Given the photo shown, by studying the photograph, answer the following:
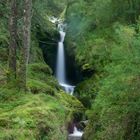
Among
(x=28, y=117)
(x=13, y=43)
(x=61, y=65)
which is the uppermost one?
(x=13, y=43)

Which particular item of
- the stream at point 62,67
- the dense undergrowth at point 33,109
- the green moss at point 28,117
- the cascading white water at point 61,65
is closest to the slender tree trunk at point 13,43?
the dense undergrowth at point 33,109

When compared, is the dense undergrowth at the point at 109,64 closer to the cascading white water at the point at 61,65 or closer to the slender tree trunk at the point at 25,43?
the cascading white water at the point at 61,65

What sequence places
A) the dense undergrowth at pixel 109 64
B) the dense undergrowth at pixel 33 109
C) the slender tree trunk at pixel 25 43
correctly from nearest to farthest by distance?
the dense undergrowth at pixel 33 109
the dense undergrowth at pixel 109 64
the slender tree trunk at pixel 25 43

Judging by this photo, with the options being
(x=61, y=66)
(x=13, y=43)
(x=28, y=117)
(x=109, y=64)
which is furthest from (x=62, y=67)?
(x=28, y=117)

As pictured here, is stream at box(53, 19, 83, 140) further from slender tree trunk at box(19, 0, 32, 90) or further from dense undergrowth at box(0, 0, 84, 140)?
slender tree trunk at box(19, 0, 32, 90)

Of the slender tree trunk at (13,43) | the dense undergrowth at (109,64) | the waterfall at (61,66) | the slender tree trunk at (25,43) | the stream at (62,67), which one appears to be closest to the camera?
the dense undergrowth at (109,64)

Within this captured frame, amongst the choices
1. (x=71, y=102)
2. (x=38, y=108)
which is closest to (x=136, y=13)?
(x=71, y=102)

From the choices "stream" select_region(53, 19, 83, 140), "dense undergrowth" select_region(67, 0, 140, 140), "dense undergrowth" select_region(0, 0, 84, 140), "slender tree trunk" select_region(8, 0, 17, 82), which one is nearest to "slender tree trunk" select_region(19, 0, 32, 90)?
"dense undergrowth" select_region(0, 0, 84, 140)

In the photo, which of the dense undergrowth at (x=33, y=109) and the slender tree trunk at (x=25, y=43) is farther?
the slender tree trunk at (x=25, y=43)

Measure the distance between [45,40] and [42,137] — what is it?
59.3 ft

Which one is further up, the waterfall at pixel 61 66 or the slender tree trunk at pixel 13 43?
the slender tree trunk at pixel 13 43

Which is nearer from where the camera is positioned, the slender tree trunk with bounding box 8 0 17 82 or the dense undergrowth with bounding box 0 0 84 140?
the dense undergrowth with bounding box 0 0 84 140

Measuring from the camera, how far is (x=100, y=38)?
22.8 meters

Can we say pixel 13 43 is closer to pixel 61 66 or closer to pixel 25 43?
pixel 25 43
